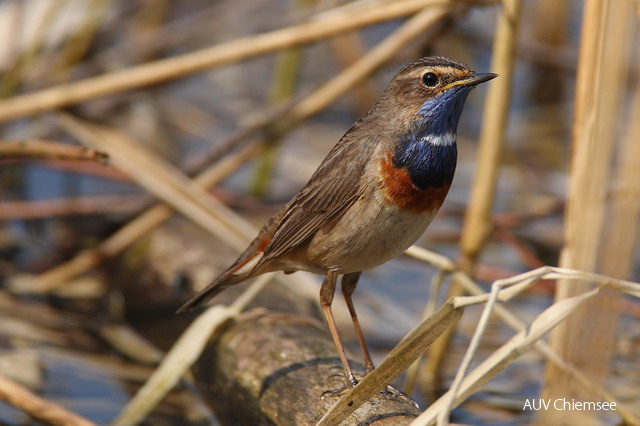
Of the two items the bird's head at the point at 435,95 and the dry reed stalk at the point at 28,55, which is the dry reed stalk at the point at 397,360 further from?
the dry reed stalk at the point at 28,55

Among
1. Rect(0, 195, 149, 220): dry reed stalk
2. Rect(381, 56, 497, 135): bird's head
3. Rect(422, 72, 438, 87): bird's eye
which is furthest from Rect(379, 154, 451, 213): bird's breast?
Rect(0, 195, 149, 220): dry reed stalk

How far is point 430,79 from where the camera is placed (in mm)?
4445

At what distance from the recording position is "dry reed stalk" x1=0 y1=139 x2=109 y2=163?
4.50 meters

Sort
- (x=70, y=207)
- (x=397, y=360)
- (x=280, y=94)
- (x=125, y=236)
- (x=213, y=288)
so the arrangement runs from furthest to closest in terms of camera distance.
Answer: (x=280, y=94) → (x=70, y=207) → (x=125, y=236) → (x=213, y=288) → (x=397, y=360)

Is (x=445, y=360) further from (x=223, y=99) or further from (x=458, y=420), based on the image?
(x=223, y=99)

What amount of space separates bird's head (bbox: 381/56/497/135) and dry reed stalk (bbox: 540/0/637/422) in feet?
2.03

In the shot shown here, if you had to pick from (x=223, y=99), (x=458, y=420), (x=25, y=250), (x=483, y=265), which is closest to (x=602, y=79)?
(x=458, y=420)

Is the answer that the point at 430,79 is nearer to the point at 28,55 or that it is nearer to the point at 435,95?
the point at 435,95

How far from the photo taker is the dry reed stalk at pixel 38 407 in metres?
4.66

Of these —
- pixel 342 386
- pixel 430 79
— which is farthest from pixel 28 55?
pixel 342 386

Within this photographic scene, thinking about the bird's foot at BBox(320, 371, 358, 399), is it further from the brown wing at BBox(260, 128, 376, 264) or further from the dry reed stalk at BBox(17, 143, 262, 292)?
the dry reed stalk at BBox(17, 143, 262, 292)

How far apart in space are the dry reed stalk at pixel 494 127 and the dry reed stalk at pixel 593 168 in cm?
66

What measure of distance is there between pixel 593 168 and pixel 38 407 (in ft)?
9.46

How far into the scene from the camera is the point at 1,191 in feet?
27.0
